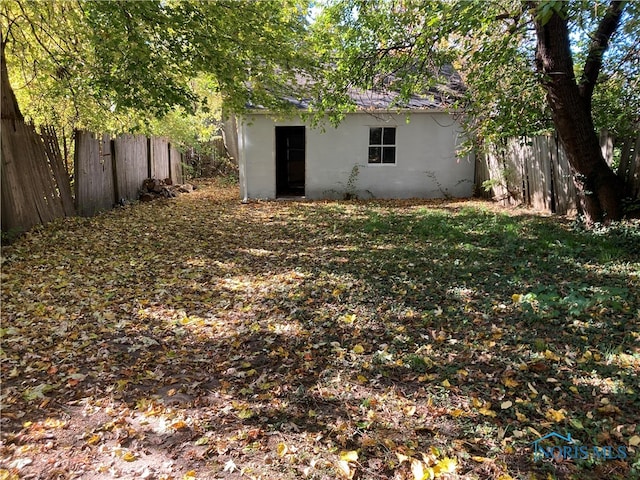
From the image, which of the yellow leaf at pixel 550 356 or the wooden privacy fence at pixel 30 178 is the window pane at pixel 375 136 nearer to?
the wooden privacy fence at pixel 30 178

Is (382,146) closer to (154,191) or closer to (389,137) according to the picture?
(389,137)

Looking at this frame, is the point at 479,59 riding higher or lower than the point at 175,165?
higher

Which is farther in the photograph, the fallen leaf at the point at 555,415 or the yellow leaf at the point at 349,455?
the fallen leaf at the point at 555,415

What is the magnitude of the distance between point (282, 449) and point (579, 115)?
6.46m

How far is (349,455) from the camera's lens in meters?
2.15

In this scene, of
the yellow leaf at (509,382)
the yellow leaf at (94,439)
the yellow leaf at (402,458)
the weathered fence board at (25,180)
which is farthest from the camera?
the weathered fence board at (25,180)

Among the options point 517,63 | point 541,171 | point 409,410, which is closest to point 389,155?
point 541,171

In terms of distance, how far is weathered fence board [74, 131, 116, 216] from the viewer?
26.1 ft

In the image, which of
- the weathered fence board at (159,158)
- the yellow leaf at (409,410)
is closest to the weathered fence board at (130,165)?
the weathered fence board at (159,158)

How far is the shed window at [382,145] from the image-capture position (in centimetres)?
1216

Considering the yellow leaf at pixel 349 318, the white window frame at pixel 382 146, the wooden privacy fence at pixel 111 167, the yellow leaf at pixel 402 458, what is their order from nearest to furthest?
the yellow leaf at pixel 402 458 → the yellow leaf at pixel 349 318 → the wooden privacy fence at pixel 111 167 → the white window frame at pixel 382 146

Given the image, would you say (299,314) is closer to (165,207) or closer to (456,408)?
(456,408)

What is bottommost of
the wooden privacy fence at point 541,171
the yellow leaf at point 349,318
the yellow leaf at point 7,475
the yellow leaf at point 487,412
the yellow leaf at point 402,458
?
the yellow leaf at point 7,475

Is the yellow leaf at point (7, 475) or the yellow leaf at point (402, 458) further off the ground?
the yellow leaf at point (402, 458)
